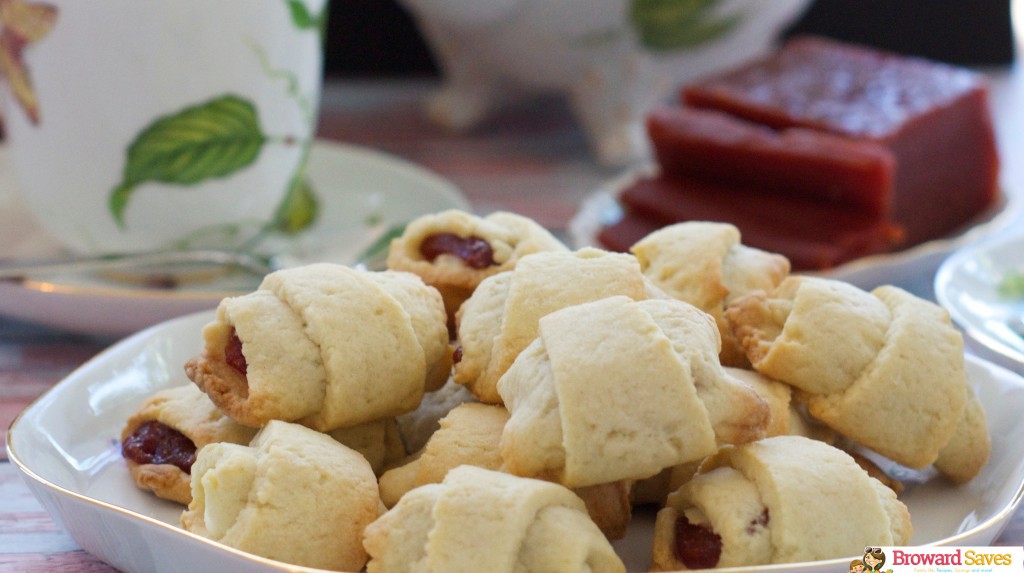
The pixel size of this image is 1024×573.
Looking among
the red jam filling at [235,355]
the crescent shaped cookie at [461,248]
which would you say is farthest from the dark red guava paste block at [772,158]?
the red jam filling at [235,355]

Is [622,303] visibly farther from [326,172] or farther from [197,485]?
[326,172]

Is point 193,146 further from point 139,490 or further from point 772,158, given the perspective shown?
point 772,158

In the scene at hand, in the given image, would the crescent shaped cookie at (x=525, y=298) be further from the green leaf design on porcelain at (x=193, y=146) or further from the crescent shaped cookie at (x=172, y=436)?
the green leaf design on porcelain at (x=193, y=146)

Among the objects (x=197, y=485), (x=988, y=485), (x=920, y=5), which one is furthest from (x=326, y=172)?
(x=920, y=5)

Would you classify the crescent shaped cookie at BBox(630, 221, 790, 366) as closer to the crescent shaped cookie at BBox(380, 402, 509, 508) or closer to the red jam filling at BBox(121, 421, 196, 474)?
the crescent shaped cookie at BBox(380, 402, 509, 508)

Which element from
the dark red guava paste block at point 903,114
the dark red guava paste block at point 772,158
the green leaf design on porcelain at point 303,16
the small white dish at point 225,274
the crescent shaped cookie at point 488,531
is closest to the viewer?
the crescent shaped cookie at point 488,531

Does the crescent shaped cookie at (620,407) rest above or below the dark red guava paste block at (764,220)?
above
